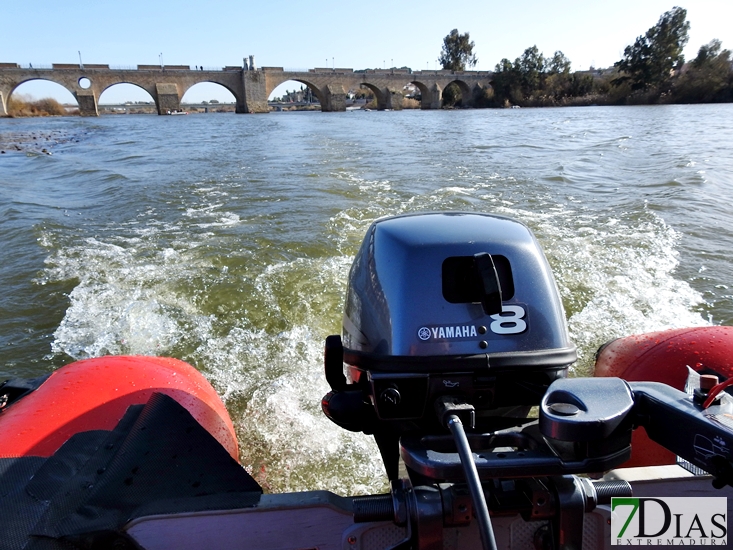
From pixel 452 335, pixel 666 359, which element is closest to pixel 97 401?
pixel 452 335

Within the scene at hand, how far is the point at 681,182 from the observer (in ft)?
23.5

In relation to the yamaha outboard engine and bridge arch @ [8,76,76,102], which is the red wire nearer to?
the yamaha outboard engine

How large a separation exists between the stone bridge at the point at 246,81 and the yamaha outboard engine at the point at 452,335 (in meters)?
53.6

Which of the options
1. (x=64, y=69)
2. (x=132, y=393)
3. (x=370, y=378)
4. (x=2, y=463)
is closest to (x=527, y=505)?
(x=370, y=378)

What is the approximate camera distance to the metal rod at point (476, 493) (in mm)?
724

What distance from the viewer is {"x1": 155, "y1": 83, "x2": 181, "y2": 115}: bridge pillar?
164 feet

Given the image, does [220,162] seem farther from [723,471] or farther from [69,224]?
[723,471]

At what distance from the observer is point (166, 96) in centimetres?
5012

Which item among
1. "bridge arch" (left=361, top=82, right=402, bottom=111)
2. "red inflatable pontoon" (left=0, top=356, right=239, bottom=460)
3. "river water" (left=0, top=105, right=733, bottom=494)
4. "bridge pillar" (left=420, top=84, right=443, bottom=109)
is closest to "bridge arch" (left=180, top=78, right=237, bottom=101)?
"bridge arch" (left=361, top=82, right=402, bottom=111)

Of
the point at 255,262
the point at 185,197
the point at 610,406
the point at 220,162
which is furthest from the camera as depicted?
the point at 220,162

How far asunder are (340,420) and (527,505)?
559 mm

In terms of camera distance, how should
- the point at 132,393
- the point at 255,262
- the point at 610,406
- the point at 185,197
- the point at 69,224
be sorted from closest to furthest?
the point at 610,406 < the point at 132,393 < the point at 255,262 < the point at 69,224 < the point at 185,197

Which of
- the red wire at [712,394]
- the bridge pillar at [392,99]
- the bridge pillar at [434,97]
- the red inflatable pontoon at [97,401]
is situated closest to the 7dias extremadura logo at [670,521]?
the red wire at [712,394]

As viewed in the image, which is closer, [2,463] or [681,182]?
[2,463]
